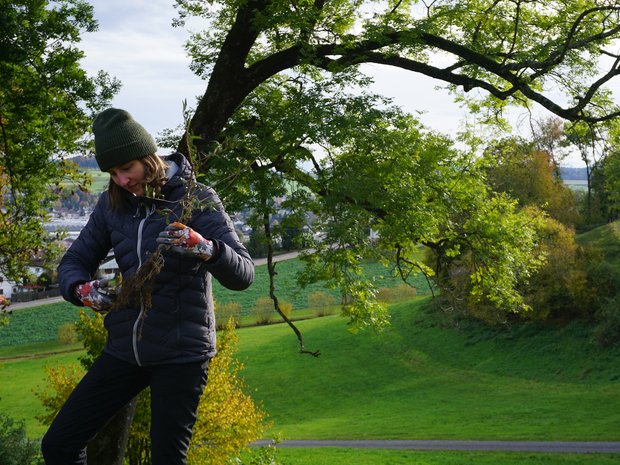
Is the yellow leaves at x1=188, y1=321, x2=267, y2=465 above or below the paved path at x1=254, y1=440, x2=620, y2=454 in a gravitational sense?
above

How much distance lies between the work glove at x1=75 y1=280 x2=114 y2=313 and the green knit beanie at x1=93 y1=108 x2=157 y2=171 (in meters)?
0.50

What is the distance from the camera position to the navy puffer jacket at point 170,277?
10.1 feet

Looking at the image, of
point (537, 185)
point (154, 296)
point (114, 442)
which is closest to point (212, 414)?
point (114, 442)

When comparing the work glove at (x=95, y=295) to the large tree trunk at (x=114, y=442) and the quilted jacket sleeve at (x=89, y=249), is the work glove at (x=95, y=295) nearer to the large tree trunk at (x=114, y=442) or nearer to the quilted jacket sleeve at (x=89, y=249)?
the quilted jacket sleeve at (x=89, y=249)

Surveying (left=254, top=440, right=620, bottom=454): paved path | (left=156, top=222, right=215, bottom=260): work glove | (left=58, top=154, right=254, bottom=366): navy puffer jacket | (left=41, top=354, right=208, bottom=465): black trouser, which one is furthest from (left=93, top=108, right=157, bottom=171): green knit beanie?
(left=254, top=440, right=620, bottom=454): paved path

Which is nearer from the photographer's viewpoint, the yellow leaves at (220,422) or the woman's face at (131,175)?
the woman's face at (131,175)

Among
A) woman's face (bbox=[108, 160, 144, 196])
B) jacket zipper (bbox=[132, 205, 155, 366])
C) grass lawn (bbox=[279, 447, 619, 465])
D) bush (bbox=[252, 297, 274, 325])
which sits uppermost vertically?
woman's face (bbox=[108, 160, 144, 196])

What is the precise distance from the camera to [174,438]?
304cm

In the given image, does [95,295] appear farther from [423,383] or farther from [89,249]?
[423,383]

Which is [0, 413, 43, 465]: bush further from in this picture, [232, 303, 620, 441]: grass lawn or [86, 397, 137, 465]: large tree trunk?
[232, 303, 620, 441]: grass lawn

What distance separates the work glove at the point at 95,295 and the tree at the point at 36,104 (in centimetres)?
1069

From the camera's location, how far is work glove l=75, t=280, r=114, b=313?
317 centimetres

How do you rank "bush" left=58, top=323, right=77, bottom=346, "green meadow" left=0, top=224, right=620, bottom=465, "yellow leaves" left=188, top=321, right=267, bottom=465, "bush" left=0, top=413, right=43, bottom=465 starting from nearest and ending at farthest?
1. "bush" left=0, top=413, right=43, bottom=465
2. "yellow leaves" left=188, top=321, right=267, bottom=465
3. "green meadow" left=0, top=224, right=620, bottom=465
4. "bush" left=58, top=323, right=77, bottom=346

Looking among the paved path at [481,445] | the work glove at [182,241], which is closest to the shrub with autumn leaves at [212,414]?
the paved path at [481,445]
